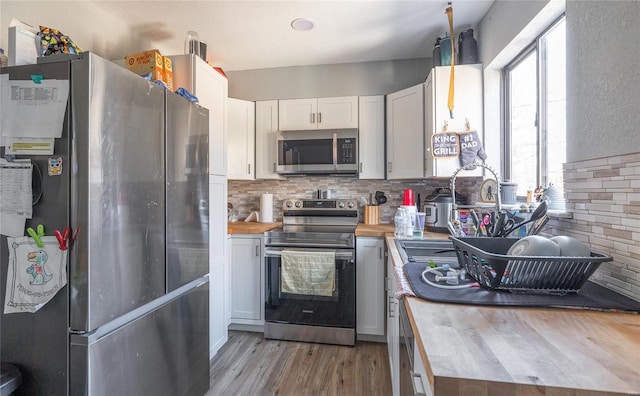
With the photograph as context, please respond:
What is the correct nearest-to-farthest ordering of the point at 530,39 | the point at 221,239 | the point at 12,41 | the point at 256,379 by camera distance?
1. the point at 12,41
2. the point at 530,39
3. the point at 256,379
4. the point at 221,239

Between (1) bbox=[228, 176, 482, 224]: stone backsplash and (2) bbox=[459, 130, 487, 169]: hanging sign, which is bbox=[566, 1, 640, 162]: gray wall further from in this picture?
(1) bbox=[228, 176, 482, 224]: stone backsplash

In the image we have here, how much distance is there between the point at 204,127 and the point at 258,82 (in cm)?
146

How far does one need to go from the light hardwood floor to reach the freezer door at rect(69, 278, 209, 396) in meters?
0.26

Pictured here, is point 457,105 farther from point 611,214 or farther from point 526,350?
point 526,350

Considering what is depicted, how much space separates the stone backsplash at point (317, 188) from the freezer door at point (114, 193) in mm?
1686

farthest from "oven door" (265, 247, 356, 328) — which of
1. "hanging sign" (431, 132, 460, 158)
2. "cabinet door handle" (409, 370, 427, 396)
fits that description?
"cabinet door handle" (409, 370, 427, 396)

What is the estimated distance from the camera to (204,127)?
1.69 metres

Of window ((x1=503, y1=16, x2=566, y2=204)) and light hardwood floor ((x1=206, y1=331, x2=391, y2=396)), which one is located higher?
window ((x1=503, y1=16, x2=566, y2=204))

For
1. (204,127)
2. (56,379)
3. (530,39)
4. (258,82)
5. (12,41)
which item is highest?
(258,82)

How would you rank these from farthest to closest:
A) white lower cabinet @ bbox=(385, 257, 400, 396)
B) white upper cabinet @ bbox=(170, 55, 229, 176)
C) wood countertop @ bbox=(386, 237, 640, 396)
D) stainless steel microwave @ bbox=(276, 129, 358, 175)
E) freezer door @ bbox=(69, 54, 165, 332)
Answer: stainless steel microwave @ bbox=(276, 129, 358, 175), white upper cabinet @ bbox=(170, 55, 229, 176), white lower cabinet @ bbox=(385, 257, 400, 396), freezer door @ bbox=(69, 54, 165, 332), wood countertop @ bbox=(386, 237, 640, 396)

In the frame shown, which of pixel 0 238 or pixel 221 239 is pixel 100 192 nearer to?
pixel 0 238

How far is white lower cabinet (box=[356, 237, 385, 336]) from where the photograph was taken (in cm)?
228

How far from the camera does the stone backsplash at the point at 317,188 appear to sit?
2.79 meters

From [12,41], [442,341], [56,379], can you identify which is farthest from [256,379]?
[12,41]
